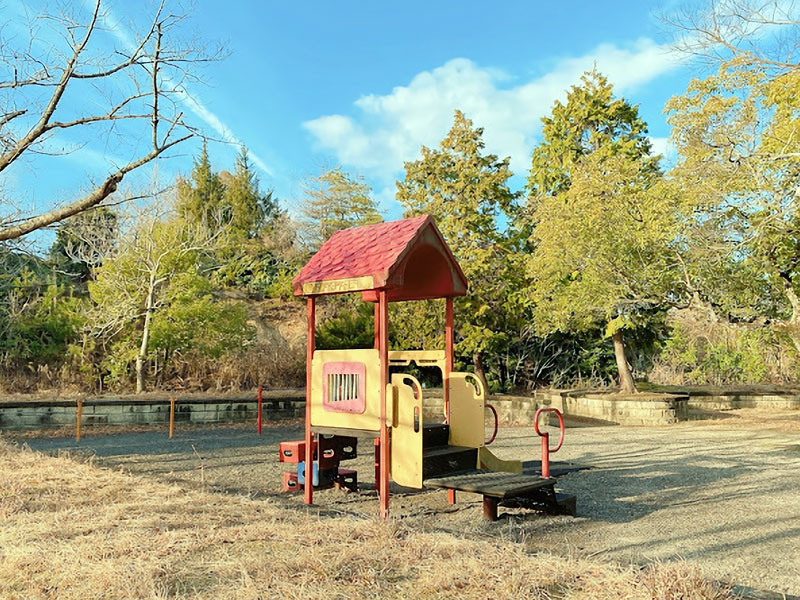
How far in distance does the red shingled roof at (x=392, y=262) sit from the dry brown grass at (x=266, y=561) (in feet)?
7.79

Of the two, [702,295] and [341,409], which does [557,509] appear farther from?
[702,295]

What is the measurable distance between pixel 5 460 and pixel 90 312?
1006cm

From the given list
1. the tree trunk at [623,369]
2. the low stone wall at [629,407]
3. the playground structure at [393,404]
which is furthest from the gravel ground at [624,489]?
the tree trunk at [623,369]

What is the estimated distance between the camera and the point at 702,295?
13430mm

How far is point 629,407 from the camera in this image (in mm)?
15734

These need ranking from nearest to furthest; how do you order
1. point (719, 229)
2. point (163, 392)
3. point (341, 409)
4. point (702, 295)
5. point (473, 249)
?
point (341, 409), point (719, 229), point (702, 295), point (163, 392), point (473, 249)

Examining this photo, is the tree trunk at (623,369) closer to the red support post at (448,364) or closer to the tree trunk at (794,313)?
the tree trunk at (794,313)

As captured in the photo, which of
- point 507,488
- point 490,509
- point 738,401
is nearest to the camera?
point 507,488

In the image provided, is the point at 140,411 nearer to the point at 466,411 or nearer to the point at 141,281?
the point at 141,281

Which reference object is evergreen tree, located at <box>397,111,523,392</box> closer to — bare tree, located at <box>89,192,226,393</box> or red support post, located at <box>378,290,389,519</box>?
bare tree, located at <box>89,192,226,393</box>

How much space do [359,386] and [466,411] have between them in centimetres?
141

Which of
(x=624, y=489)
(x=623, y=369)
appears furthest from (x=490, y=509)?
(x=623, y=369)

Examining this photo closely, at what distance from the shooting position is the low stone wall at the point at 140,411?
1304 cm

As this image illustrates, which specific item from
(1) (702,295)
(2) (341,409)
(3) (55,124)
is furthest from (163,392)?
(1) (702,295)
